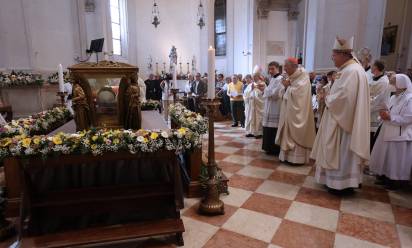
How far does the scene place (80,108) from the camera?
9.04ft

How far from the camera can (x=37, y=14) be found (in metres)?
8.91

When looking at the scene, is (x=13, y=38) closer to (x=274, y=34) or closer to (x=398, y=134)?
(x=398, y=134)

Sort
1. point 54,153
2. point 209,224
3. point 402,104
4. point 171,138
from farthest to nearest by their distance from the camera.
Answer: point 402,104
point 209,224
point 171,138
point 54,153

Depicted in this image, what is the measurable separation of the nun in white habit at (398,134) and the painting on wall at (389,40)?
37.8 feet

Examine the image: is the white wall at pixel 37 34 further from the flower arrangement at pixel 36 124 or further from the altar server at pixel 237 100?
the altar server at pixel 237 100

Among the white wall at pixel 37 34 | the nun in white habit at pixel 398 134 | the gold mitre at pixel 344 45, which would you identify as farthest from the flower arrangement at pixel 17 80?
the nun in white habit at pixel 398 134

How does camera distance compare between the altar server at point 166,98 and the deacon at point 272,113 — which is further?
the altar server at point 166,98

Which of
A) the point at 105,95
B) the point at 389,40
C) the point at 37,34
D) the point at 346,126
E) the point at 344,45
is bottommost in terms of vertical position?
the point at 346,126

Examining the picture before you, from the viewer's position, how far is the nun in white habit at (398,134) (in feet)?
11.2

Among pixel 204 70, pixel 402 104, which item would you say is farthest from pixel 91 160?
pixel 204 70

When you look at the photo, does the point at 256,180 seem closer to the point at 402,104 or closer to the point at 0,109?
the point at 402,104

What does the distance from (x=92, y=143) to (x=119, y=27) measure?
13958mm

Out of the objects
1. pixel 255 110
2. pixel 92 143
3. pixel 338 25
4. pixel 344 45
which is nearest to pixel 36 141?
pixel 92 143

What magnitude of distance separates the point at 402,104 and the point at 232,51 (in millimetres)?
12087
